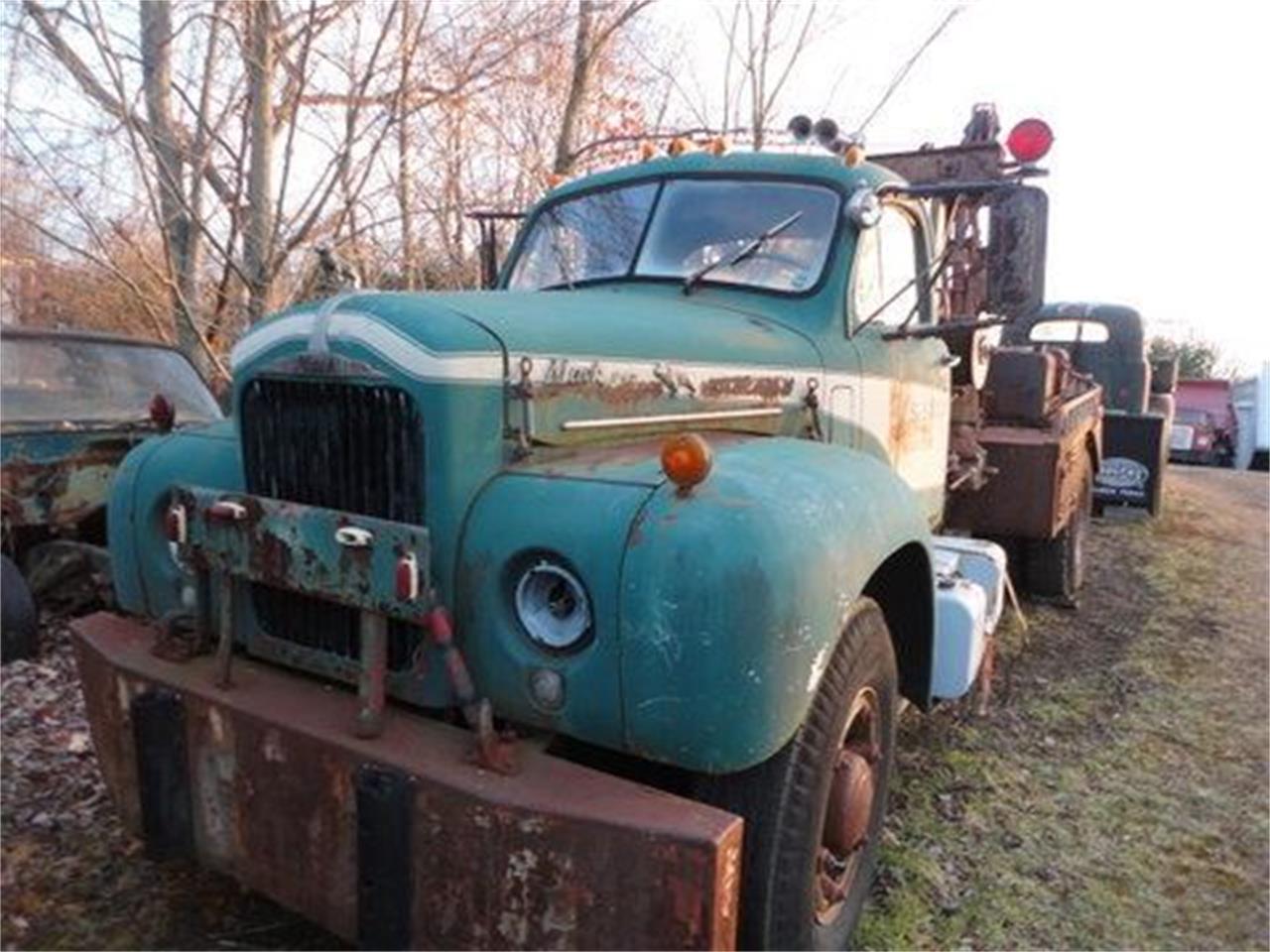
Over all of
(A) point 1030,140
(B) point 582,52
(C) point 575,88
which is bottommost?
(A) point 1030,140

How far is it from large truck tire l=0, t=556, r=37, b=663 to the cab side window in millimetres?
3053

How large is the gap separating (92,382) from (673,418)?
14.1ft

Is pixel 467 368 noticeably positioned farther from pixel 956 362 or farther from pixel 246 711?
pixel 956 362

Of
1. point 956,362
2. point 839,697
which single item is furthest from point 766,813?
point 956,362

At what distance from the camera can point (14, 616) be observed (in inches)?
136

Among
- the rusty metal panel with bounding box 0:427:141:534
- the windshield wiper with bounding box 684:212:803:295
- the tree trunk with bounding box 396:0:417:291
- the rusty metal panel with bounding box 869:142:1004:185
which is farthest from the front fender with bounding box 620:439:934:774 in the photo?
the tree trunk with bounding box 396:0:417:291

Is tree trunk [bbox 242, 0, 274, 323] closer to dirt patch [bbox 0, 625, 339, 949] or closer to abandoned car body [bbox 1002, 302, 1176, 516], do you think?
dirt patch [bbox 0, 625, 339, 949]

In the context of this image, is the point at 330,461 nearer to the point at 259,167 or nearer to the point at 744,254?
the point at 744,254

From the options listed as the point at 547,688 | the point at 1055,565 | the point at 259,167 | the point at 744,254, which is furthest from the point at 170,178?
the point at 547,688

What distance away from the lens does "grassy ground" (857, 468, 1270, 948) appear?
333cm

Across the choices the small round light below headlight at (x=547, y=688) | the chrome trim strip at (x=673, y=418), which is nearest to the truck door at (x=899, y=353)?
the chrome trim strip at (x=673, y=418)

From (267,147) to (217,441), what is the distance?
6.05 meters

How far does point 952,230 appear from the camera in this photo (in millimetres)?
4613

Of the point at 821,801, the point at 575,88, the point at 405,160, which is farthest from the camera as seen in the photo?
the point at 575,88
